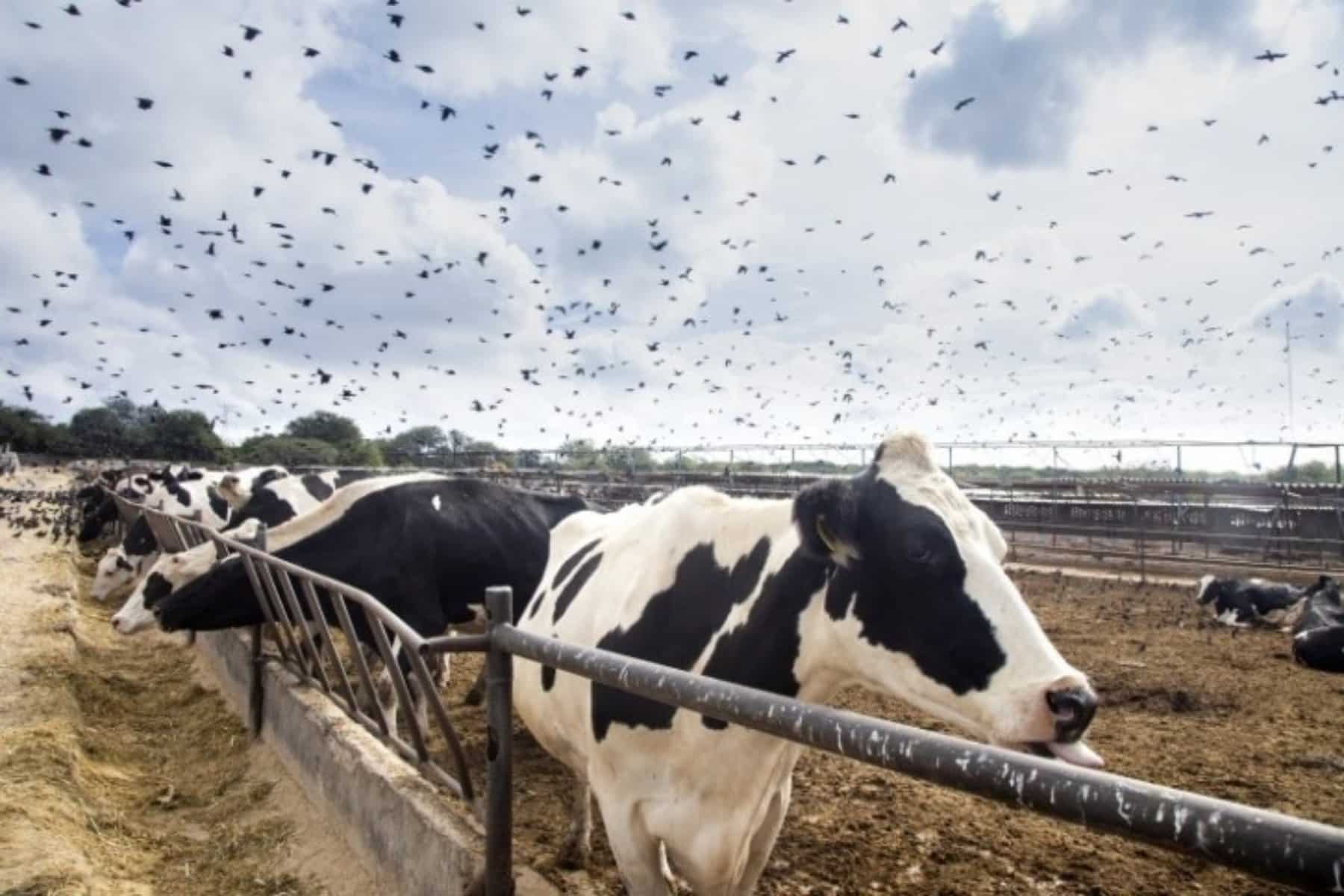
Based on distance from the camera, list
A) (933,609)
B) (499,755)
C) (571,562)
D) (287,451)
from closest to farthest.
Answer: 1. (933,609)
2. (499,755)
3. (571,562)
4. (287,451)

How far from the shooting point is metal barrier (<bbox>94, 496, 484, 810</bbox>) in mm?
3043

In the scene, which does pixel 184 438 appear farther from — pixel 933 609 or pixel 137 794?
pixel 933 609

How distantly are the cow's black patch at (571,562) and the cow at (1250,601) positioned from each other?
31.1 ft

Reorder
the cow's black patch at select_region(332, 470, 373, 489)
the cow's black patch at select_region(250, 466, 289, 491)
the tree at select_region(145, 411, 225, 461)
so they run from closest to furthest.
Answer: the cow's black patch at select_region(332, 470, 373, 489)
the cow's black patch at select_region(250, 466, 289, 491)
the tree at select_region(145, 411, 225, 461)

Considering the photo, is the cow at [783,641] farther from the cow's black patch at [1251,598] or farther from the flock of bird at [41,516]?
the flock of bird at [41,516]

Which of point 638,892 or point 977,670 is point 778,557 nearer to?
point 977,670

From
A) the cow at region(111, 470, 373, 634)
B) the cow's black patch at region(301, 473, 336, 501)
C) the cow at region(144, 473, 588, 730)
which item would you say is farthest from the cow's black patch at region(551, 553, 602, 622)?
the cow's black patch at region(301, 473, 336, 501)

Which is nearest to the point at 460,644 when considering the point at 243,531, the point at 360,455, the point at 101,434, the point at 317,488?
the point at 243,531

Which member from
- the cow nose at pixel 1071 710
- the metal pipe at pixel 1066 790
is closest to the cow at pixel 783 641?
the cow nose at pixel 1071 710

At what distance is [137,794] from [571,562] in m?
2.81

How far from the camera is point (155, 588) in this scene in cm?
638

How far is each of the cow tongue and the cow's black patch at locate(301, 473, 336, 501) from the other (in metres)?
9.37

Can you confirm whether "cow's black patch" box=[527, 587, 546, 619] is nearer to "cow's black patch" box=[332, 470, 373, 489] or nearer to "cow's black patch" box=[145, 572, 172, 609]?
"cow's black patch" box=[145, 572, 172, 609]

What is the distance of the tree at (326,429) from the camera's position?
68.6 meters
